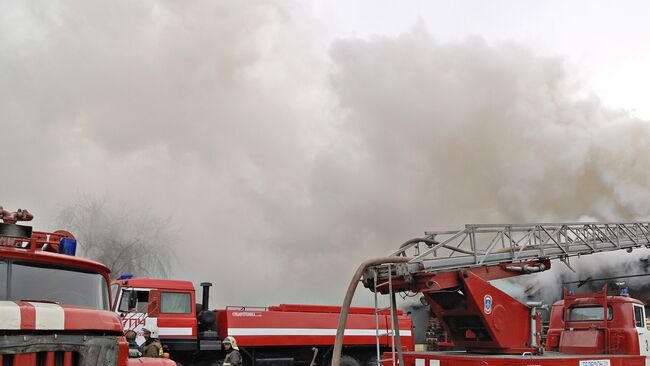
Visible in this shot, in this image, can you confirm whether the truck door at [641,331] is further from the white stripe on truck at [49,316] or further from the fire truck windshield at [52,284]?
the white stripe on truck at [49,316]

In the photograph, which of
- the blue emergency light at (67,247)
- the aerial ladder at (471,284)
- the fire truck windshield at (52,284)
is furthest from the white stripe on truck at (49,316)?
the aerial ladder at (471,284)

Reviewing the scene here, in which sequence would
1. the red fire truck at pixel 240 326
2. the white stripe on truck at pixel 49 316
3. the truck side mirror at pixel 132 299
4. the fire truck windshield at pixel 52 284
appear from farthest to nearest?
the red fire truck at pixel 240 326
the truck side mirror at pixel 132 299
the fire truck windshield at pixel 52 284
the white stripe on truck at pixel 49 316

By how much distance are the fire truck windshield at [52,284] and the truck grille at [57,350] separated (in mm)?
606

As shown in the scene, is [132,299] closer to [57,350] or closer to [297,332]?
[297,332]

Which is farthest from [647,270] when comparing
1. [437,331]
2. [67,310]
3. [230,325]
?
[67,310]

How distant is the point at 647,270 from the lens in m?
20.5

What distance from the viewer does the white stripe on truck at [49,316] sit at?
218 inches

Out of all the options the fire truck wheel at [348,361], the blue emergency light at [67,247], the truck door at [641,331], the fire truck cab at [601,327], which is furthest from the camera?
the fire truck wheel at [348,361]

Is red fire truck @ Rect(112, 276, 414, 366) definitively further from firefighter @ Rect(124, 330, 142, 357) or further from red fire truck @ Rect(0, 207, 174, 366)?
red fire truck @ Rect(0, 207, 174, 366)

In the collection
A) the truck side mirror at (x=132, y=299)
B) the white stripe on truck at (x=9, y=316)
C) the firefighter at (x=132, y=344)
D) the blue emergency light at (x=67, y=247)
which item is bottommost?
the firefighter at (x=132, y=344)

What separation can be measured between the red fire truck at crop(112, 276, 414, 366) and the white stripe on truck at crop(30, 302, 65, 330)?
324 inches

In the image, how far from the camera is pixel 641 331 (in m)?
11.7

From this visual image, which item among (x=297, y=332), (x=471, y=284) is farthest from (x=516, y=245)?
(x=297, y=332)

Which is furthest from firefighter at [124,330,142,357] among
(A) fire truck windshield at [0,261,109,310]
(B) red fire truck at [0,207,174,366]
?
(B) red fire truck at [0,207,174,366]
